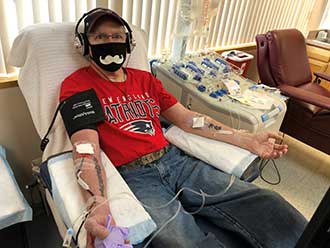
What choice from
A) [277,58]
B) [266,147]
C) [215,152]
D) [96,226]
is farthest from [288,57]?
[96,226]

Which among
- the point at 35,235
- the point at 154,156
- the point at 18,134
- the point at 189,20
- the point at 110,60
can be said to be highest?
the point at 189,20

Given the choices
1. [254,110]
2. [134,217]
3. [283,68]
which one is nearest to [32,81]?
[134,217]

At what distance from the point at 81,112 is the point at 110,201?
1.19 feet

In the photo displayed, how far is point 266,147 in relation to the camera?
1.32 metres

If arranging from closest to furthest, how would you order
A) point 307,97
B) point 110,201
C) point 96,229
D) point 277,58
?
point 96,229, point 110,201, point 307,97, point 277,58

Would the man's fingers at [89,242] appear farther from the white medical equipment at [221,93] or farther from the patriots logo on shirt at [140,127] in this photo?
the white medical equipment at [221,93]

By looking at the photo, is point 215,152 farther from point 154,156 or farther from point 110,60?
point 110,60

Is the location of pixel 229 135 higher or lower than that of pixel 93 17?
lower

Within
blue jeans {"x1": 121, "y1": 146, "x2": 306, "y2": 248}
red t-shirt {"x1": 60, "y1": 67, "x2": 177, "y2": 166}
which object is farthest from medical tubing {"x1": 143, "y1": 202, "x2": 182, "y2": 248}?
red t-shirt {"x1": 60, "y1": 67, "x2": 177, "y2": 166}

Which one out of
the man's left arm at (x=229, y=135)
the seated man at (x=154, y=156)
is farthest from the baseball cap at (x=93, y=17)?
the man's left arm at (x=229, y=135)

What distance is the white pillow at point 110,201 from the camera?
88 centimetres

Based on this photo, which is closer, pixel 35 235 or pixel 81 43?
pixel 81 43

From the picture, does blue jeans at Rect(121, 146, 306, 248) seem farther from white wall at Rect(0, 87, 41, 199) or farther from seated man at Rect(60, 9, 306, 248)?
white wall at Rect(0, 87, 41, 199)

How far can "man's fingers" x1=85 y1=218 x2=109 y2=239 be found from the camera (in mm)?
779
